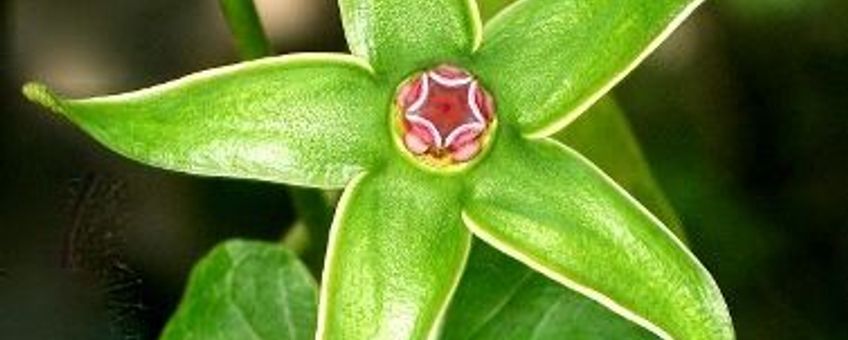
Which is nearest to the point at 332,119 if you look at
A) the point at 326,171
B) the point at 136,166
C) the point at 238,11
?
the point at 326,171

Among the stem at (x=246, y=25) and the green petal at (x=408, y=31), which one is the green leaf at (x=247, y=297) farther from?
the green petal at (x=408, y=31)

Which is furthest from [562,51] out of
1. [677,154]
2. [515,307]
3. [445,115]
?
[677,154]

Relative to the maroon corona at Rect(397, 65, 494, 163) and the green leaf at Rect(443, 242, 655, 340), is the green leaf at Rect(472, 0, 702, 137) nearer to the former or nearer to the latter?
the maroon corona at Rect(397, 65, 494, 163)

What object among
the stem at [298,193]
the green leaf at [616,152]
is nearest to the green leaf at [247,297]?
the stem at [298,193]

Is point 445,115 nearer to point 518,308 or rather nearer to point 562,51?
point 562,51

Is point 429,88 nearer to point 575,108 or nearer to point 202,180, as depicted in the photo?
point 575,108

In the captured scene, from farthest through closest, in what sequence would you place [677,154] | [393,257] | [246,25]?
[677,154], [246,25], [393,257]
